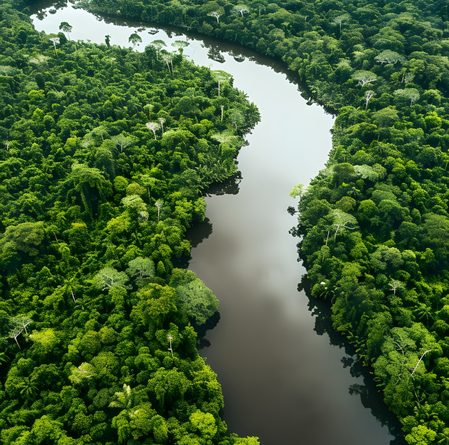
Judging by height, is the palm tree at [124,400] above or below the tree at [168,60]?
below

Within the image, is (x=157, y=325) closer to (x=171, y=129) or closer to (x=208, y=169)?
(x=208, y=169)

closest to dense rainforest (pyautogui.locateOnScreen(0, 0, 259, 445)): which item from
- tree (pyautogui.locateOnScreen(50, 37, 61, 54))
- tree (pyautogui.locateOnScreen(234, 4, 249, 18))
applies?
tree (pyautogui.locateOnScreen(50, 37, 61, 54))

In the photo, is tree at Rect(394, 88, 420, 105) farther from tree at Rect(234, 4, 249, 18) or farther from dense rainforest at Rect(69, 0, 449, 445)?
tree at Rect(234, 4, 249, 18)

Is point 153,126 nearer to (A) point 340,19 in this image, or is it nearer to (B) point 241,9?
(B) point 241,9

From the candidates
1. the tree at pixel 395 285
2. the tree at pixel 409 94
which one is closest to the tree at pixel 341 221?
the tree at pixel 395 285

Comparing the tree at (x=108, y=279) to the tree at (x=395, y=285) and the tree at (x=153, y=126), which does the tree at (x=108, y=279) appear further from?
the tree at (x=395, y=285)
